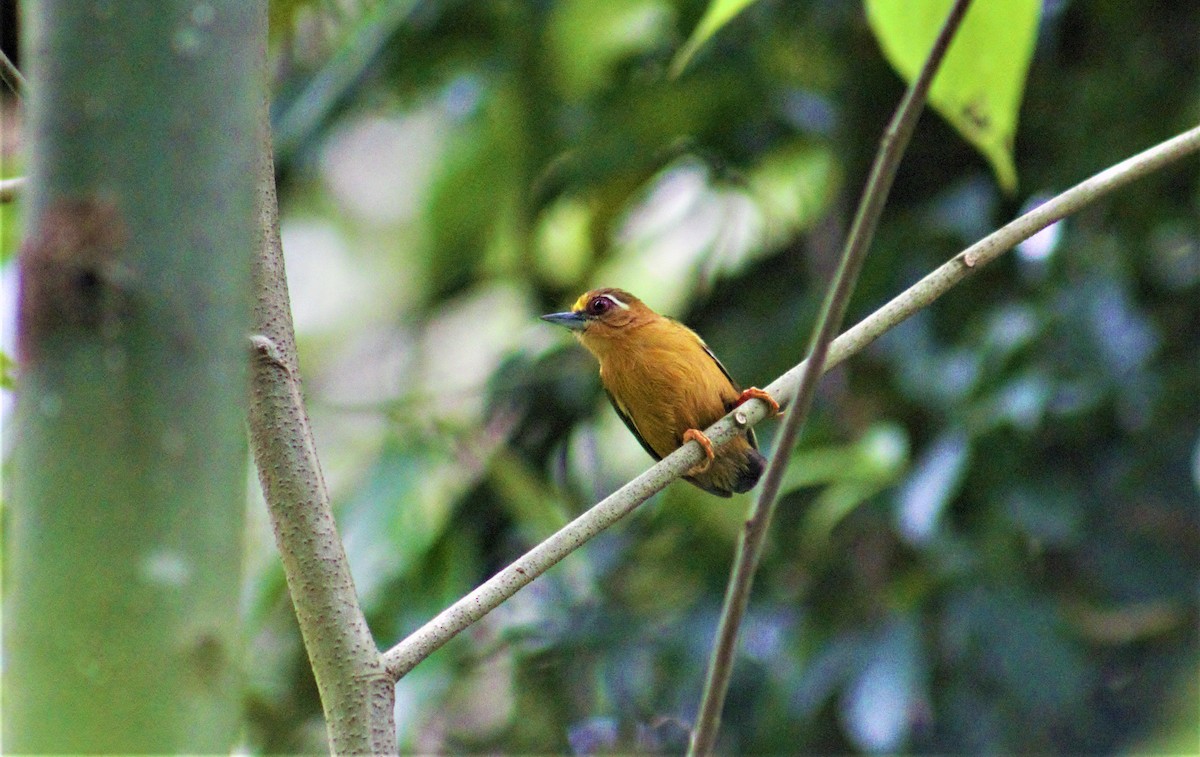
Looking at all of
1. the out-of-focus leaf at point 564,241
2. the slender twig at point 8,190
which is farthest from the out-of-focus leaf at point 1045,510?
the slender twig at point 8,190

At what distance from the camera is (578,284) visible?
21.2ft

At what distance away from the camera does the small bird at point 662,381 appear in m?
4.45

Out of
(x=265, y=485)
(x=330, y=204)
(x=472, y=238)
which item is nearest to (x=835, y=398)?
(x=472, y=238)

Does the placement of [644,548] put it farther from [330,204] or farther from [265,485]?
[265,485]

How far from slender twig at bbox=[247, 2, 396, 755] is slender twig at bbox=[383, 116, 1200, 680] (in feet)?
0.19

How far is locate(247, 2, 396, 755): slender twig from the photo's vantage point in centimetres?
178

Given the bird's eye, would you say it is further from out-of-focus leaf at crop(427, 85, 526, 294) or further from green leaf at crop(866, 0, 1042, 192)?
green leaf at crop(866, 0, 1042, 192)

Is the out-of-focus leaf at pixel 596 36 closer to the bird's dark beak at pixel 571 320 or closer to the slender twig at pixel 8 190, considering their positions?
the bird's dark beak at pixel 571 320

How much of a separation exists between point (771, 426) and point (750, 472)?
1.05 m

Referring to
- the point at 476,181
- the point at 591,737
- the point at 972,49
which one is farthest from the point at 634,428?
the point at 972,49

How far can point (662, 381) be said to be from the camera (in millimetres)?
→ 4469

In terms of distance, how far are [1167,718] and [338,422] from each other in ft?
15.6

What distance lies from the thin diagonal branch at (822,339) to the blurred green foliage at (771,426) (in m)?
3.27

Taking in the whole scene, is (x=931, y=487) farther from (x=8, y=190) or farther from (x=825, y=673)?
(x=8, y=190)
